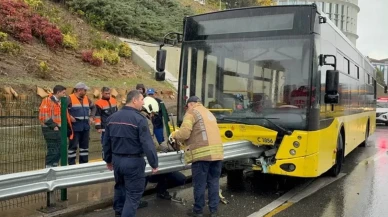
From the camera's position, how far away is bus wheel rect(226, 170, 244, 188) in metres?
8.01

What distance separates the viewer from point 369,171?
9.73m

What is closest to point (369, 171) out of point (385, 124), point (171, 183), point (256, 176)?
point (256, 176)

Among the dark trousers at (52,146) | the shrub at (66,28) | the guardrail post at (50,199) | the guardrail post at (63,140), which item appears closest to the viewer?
the guardrail post at (50,199)

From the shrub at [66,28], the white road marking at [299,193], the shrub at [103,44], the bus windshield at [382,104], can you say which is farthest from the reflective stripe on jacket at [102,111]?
the bus windshield at [382,104]

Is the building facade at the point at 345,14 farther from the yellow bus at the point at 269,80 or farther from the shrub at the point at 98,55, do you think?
the yellow bus at the point at 269,80

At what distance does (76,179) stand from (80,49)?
13.2 meters

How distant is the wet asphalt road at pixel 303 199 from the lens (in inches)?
241

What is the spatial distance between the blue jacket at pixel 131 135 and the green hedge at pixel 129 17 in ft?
55.3

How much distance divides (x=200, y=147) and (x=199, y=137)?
0.14m

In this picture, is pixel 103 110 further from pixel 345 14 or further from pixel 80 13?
pixel 345 14

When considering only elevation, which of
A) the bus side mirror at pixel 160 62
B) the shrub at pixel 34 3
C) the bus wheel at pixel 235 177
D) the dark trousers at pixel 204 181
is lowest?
the bus wheel at pixel 235 177

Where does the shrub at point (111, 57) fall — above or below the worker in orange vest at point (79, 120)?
above

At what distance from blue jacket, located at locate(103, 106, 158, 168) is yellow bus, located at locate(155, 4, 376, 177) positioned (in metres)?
2.76

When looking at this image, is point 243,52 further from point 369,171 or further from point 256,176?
point 369,171
